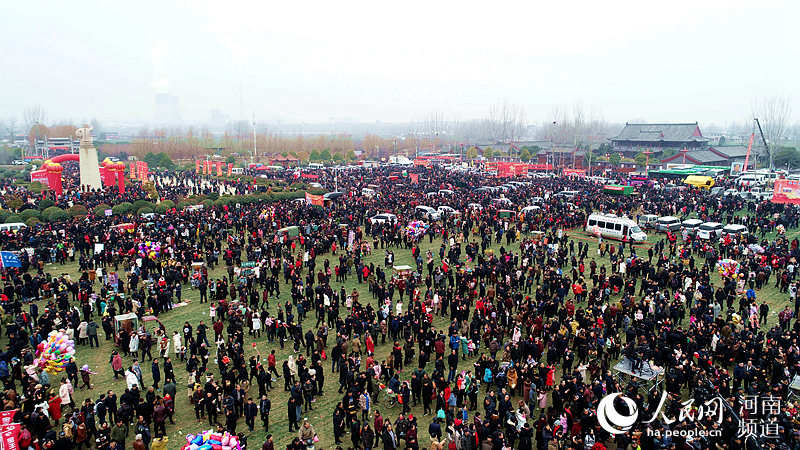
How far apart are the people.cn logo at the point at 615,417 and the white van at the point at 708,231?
1882 cm

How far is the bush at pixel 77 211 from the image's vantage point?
31078 millimetres

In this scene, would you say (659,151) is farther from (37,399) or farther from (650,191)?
(37,399)

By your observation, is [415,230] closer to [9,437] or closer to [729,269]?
[729,269]

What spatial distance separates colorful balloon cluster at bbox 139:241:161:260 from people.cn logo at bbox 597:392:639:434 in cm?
1817

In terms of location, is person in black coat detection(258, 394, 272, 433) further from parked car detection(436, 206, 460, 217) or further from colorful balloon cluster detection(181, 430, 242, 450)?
parked car detection(436, 206, 460, 217)

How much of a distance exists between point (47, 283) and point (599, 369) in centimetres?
1822

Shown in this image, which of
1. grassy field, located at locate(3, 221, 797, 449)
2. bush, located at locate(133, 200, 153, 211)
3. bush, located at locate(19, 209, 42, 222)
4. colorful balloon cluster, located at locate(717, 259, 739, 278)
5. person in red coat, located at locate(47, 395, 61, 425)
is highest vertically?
bush, located at locate(133, 200, 153, 211)

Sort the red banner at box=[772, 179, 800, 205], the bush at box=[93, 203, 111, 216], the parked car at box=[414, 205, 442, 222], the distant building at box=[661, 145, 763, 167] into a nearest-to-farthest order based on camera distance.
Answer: the parked car at box=[414, 205, 442, 222]
the bush at box=[93, 203, 111, 216]
the red banner at box=[772, 179, 800, 205]
the distant building at box=[661, 145, 763, 167]

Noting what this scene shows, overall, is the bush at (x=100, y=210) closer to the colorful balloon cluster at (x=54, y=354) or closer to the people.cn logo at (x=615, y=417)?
the colorful balloon cluster at (x=54, y=354)

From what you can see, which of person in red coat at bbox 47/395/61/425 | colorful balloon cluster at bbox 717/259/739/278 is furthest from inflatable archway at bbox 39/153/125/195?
colorful balloon cluster at bbox 717/259/739/278

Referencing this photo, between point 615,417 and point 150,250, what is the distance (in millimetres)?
19057

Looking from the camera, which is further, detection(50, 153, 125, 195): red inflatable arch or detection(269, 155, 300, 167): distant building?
detection(269, 155, 300, 167): distant building

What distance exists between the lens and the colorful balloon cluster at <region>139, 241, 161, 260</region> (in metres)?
21.1

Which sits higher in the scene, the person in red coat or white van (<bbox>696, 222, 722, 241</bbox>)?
white van (<bbox>696, 222, 722, 241</bbox>)
